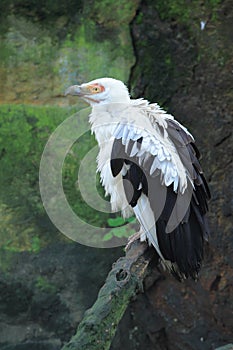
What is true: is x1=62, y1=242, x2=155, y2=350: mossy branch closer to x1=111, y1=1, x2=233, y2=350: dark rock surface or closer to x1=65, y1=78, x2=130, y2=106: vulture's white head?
x1=65, y1=78, x2=130, y2=106: vulture's white head

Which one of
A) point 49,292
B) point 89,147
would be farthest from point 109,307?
point 89,147

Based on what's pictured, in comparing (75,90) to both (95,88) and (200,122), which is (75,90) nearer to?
(95,88)

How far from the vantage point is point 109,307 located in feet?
8.50

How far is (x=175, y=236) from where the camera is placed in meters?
3.34

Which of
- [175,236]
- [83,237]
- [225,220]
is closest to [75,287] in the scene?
[83,237]

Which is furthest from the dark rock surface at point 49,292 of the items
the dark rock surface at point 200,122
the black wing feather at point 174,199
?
the black wing feather at point 174,199

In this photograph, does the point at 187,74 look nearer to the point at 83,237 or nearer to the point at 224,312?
the point at 83,237

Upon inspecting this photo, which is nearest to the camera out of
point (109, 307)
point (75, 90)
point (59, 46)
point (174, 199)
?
point (109, 307)

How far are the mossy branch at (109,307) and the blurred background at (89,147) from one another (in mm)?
1504

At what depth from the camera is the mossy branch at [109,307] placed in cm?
243

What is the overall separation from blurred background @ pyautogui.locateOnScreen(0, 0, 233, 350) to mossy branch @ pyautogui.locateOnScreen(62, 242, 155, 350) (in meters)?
1.50

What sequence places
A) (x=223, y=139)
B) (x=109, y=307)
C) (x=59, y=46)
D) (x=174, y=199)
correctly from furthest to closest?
(x=59, y=46) → (x=223, y=139) → (x=174, y=199) → (x=109, y=307)

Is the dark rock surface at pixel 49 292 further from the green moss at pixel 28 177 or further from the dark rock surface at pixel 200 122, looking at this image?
the dark rock surface at pixel 200 122

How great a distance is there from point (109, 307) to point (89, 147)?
2203 mm
